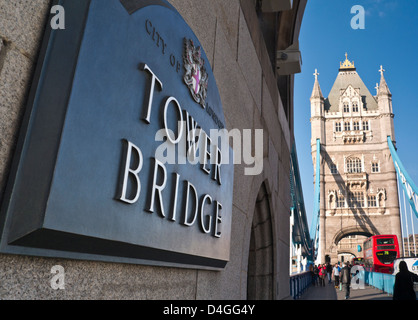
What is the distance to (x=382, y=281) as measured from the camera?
541 inches

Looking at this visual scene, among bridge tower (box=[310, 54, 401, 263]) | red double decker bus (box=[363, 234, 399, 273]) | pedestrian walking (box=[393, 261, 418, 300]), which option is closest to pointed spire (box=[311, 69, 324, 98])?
bridge tower (box=[310, 54, 401, 263])

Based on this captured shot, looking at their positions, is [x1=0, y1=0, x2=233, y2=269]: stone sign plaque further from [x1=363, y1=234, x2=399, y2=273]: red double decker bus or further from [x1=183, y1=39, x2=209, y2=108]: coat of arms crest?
[x1=363, y1=234, x2=399, y2=273]: red double decker bus

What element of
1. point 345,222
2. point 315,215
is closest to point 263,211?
point 315,215

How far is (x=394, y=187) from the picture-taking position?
162ft

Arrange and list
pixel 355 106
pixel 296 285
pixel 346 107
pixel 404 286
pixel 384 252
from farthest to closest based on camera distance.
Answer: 1. pixel 346 107
2. pixel 355 106
3. pixel 384 252
4. pixel 296 285
5. pixel 404 286

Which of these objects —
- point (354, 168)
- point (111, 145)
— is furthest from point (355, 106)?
point (111, 145)

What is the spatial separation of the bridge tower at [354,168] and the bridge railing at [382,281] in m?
32.3

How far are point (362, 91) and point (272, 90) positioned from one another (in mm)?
60261

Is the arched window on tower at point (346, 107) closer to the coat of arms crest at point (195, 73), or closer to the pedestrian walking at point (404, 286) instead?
the pedestrian walking at point (404, 286)

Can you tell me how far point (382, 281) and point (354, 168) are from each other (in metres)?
42.1

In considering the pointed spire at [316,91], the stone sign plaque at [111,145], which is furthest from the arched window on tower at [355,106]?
the stone sign plaque at [111,145]

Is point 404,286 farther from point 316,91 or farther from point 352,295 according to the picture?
point 316,91

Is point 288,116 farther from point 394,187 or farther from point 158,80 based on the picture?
point 394,187

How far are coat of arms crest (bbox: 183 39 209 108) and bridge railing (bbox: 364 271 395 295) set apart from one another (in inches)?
492
